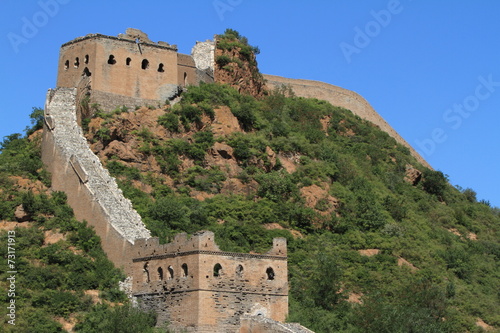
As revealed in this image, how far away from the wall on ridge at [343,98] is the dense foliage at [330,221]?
853 centimetres

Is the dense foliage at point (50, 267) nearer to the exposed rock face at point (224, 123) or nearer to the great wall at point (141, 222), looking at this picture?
the great wall at point (141, 222)

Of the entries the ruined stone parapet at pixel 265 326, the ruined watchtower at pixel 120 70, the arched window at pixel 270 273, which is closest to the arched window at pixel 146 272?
the ruined stone parapet at pixel 265 326

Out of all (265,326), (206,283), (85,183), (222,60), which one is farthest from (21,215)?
(222,60)

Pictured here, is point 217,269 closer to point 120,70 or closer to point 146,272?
point 146,272

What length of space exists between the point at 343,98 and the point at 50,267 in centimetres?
3379

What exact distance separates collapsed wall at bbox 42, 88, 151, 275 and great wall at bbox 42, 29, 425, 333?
4 cm

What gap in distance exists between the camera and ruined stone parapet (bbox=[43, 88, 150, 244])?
32.6 metres

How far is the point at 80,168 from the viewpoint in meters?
34.1

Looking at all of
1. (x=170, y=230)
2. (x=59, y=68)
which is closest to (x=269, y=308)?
(x=170, y=230)

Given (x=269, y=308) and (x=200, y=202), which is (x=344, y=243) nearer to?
(x=200, y=202)

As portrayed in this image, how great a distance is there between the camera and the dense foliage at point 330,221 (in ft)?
109

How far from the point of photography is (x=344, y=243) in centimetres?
3856

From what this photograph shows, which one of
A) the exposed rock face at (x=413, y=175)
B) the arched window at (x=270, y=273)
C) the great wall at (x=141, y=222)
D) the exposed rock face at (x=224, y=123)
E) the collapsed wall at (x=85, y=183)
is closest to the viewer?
the great wall at (x=141, y=222)

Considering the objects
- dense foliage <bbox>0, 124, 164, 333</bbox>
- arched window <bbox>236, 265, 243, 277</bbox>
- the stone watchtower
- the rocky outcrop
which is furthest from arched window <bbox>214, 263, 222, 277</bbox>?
the rocky outcrop
